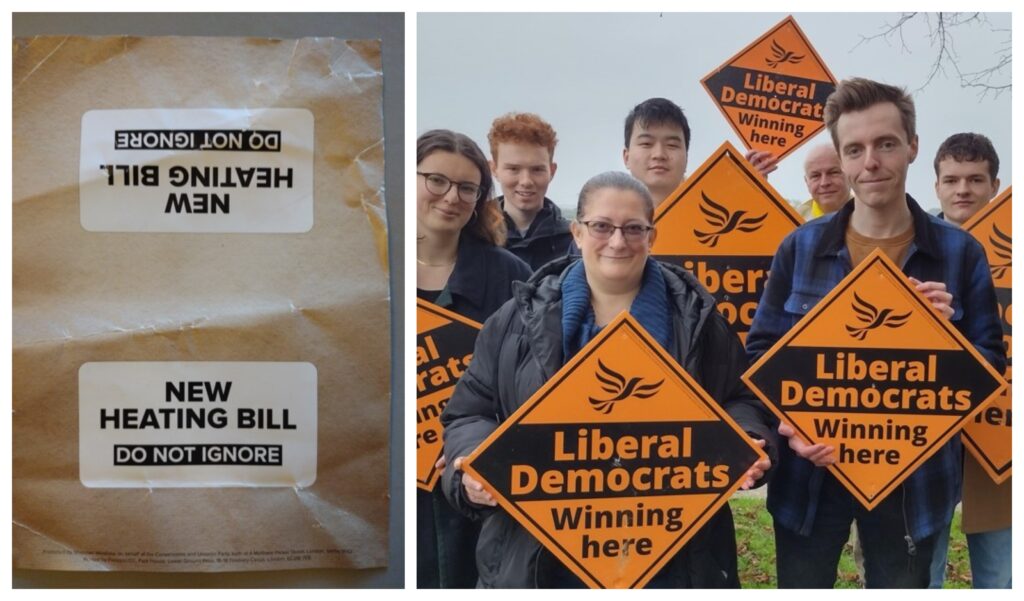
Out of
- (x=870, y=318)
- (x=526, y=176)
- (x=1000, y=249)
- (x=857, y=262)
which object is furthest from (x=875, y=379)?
(x=526, y=176)

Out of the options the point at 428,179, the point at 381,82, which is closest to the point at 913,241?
the point at 428,179

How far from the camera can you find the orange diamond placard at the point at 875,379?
160 cm

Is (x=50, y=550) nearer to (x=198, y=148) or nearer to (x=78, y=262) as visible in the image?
(x=78, y=262)

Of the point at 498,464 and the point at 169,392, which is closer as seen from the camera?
the point at 498,464

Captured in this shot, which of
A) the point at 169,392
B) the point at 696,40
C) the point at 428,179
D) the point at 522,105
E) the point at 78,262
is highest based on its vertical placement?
the point at 696,40

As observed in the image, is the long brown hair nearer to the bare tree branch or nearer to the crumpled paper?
the crumpled paper

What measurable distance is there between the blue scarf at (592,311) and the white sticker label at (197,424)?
516 millimetres

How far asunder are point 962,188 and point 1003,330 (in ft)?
→ 0.90

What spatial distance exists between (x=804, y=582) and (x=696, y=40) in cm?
103

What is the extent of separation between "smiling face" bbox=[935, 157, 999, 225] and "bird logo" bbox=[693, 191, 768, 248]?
346 mm

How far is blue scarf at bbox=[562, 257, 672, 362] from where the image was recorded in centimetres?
156

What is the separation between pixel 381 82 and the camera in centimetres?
172

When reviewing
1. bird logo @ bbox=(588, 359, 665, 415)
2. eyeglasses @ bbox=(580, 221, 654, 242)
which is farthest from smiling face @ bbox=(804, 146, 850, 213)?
bird logo @ bbox=(588, 359, 665, 415)

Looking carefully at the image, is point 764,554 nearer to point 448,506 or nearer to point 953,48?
point 448,506
